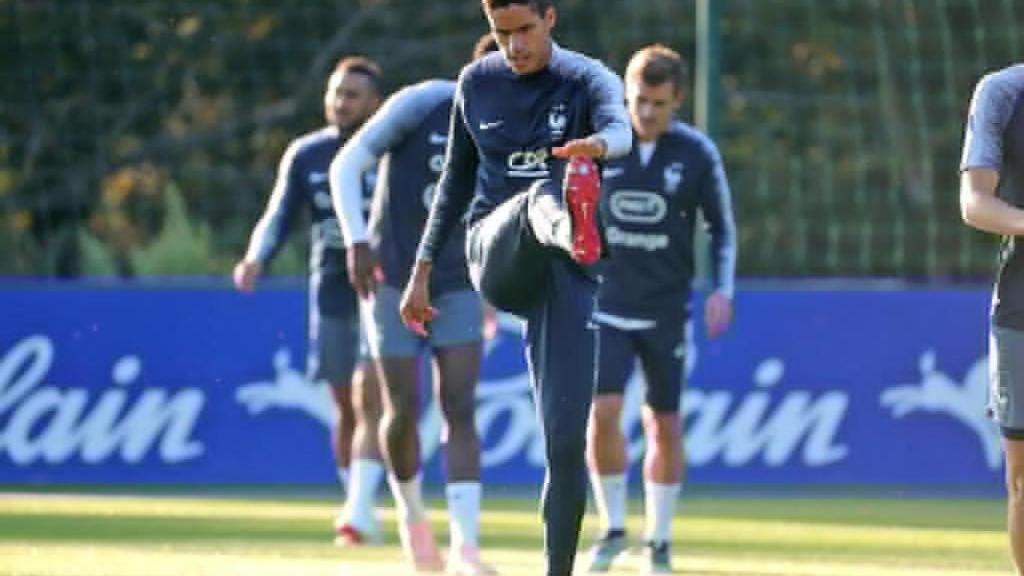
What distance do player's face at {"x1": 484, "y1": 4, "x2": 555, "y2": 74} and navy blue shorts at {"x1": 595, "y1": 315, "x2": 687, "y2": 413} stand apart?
3.50 meters

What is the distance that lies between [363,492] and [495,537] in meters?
0.71

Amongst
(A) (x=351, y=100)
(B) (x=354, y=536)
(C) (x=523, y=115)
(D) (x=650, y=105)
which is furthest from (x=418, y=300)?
(A) (x=351, y=100)

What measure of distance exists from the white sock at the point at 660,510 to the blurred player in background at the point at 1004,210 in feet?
11.8

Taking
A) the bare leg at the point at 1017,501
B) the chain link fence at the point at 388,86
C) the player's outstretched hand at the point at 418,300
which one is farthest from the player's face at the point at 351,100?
the bare leg at the point at 1017,501

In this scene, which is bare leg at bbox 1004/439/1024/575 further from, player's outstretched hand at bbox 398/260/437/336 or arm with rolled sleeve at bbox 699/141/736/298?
arm with rolled sleeve at bbox 699/141/736/298

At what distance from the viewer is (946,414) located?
17969 millimetres

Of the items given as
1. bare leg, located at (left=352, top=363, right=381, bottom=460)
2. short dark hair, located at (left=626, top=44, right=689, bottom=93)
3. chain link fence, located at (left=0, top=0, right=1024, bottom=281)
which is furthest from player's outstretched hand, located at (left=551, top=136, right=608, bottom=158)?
chain link fence, located at (left=0, top=0, right=1024, bottom=281)

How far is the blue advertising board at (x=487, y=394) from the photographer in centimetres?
1767

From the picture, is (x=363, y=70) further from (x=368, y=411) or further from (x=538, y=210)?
(x=538, y=210)

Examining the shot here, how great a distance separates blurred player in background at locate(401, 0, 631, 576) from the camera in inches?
374

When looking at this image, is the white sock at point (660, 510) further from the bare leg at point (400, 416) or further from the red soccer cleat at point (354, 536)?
the red soccer cleat at point (354, 536)

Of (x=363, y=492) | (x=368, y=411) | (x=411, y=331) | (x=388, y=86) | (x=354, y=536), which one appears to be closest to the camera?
(x=411, y=331)

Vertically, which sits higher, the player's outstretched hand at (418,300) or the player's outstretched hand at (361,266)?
the player's outstretched hand at (418,300)

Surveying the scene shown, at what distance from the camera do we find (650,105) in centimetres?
1319
